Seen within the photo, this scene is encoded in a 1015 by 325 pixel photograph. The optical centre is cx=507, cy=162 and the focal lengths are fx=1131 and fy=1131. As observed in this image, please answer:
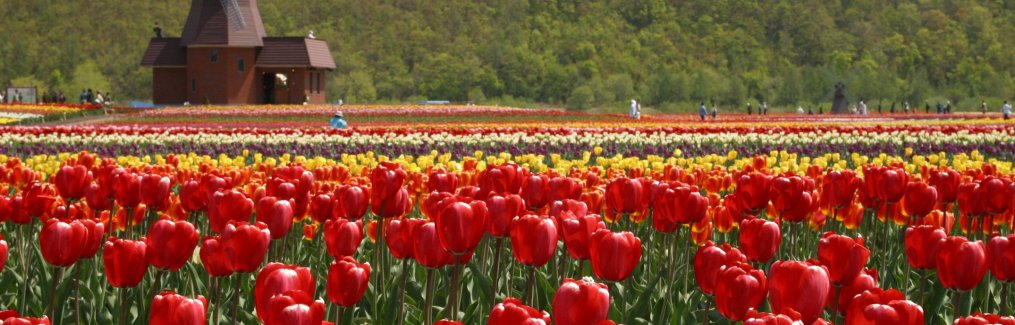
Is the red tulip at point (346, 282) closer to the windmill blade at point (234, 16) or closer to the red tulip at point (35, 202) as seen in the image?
the red tulip at point (35, 202)

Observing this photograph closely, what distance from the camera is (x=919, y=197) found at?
4.57m

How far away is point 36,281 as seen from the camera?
459 centimetres

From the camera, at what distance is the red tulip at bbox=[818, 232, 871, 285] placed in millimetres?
2828

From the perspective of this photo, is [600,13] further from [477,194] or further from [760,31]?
[477,194]

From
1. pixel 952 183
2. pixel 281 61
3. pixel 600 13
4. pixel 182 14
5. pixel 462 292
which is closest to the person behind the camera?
pixel 462 292

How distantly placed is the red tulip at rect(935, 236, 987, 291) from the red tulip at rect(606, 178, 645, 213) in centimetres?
156

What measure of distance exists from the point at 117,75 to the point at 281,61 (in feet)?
133

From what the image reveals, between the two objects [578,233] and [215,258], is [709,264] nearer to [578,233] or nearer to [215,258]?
[578,233]

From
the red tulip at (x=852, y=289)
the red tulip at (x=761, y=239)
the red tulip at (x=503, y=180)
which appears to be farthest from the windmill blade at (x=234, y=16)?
the red tulip at (x=852, y=289)

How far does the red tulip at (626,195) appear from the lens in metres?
4.33

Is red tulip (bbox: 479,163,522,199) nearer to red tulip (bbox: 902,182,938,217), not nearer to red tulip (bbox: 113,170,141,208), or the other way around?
red tulip (bbox: 113,170,141,208)

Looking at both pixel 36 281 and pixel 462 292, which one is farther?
pixel 36 281

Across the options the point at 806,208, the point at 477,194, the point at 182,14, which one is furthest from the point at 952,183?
the point at 182,14

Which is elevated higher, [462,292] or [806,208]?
[806,208]
